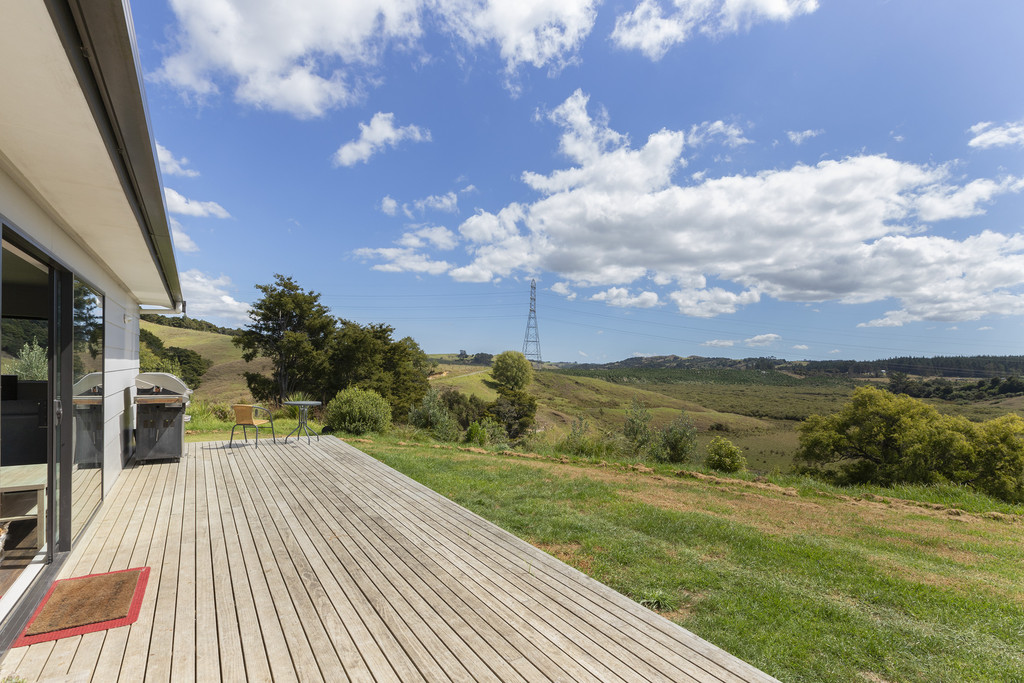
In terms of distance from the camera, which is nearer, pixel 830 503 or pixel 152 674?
pixel 152 674

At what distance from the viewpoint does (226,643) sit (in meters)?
2.15

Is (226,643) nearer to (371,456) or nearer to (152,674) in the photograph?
(152,674)

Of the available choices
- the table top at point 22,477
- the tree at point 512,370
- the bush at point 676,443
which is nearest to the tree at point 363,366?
the bush at point 676,443

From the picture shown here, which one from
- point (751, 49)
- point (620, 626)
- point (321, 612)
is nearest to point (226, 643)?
point (321, 612)

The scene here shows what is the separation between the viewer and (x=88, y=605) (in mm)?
2518

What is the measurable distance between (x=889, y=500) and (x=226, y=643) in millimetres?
8765

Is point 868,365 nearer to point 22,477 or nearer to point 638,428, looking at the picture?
point 638,428

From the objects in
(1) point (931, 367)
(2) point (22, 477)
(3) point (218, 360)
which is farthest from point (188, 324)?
(1) point (931, 367)

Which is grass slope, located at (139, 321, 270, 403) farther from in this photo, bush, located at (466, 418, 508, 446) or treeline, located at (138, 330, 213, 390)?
bush, located at (466, 418, 508, 446)

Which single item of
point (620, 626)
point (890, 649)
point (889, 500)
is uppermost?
point (620, 626)

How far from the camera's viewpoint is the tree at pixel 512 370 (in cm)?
4341

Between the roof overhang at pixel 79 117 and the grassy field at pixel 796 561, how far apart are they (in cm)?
373

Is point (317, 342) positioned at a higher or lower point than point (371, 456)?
higher

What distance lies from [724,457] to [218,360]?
40.5 metres
